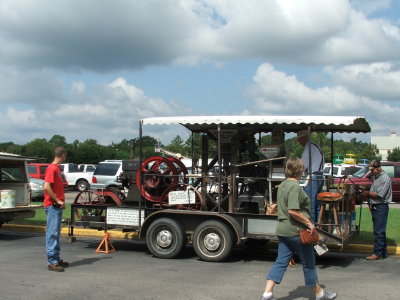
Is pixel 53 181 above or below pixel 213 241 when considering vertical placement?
above

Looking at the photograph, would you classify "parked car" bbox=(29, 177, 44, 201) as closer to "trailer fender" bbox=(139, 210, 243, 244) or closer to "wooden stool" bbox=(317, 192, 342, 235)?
"trailer fender" bbox=(139, 210, 243, 244)

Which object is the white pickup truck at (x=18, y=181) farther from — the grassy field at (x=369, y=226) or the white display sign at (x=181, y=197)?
the white display sign at (x=181, y=197)

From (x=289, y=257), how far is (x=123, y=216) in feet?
13.8

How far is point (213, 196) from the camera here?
372 inches

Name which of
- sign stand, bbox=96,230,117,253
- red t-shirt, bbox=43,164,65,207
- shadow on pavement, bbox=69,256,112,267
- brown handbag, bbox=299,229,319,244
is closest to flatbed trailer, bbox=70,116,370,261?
sign stand, bbox=96,230,117,253

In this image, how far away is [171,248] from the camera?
8.95 m

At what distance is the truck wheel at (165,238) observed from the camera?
29.1 ft

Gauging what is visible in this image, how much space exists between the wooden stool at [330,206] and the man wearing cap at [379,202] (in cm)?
96

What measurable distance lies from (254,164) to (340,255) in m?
2.27

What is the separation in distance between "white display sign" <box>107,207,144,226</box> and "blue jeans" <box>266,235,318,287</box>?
12.6 ft

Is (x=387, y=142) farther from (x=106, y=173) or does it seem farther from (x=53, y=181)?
(x=53, y=181)

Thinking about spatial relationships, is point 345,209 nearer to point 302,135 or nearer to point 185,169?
point 302,135

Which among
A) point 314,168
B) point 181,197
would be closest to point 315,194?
point 314,168

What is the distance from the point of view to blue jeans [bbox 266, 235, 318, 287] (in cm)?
588
